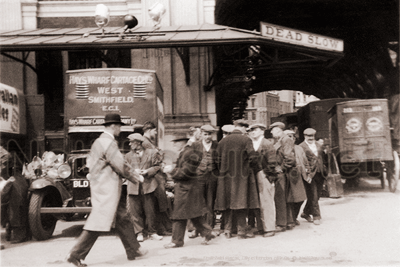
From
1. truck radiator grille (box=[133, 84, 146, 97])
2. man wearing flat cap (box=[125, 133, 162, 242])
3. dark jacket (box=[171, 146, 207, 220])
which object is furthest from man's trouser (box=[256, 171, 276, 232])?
truck radiator grille (box=[133, 84, 146, 97])

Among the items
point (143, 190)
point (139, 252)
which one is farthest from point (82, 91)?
point (139, 252)

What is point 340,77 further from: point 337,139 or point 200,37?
point 200,37

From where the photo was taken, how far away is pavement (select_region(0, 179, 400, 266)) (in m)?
6.21

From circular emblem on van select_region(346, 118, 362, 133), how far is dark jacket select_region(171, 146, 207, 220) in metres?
8.23

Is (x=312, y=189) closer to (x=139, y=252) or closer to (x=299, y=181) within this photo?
(x=299, y=181)

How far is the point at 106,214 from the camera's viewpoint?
20.2 feet

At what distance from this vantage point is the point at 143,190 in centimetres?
824

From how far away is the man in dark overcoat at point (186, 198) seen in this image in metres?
7.36

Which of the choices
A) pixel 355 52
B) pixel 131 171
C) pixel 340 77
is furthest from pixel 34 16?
pixel 340 77

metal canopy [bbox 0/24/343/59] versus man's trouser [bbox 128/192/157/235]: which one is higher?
metal canopy [bbox 0/24/343/59]

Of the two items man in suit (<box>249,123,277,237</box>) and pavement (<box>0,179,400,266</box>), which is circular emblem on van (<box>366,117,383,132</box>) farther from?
man in suit (<box>249,123,277,237</box>)

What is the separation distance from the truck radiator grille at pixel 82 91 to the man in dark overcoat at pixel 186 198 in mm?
2877

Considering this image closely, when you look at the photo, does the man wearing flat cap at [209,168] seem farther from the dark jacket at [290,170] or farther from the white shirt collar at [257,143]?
the dark jacket at [290,170]

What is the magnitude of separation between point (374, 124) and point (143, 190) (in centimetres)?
879
